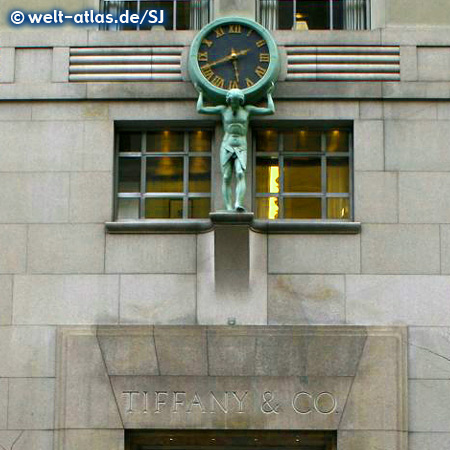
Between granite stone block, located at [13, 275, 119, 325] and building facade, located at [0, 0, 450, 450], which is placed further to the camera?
granite stone block, located at [13, 275, 119, 325]

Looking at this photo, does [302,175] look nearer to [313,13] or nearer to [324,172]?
[324,172]

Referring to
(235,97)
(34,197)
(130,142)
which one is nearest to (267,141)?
(235,97)

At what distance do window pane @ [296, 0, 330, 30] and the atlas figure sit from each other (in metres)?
2.30

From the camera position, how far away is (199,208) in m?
23.7

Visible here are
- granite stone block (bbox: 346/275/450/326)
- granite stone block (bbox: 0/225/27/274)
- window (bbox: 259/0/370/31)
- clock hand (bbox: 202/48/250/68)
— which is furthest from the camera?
window (bbox: 259/0/370/31)

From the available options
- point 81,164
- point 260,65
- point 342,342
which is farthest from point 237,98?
point 342,342

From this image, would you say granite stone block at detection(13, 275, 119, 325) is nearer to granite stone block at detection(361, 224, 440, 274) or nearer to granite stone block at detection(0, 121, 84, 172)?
granite stone block at detection(0, 121, 84, 172)

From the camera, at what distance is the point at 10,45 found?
78.3ft

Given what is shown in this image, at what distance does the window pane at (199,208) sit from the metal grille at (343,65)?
2689 mm

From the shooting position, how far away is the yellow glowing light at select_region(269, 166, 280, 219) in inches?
934

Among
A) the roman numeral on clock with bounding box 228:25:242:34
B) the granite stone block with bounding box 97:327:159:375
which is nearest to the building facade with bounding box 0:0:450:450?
the granite stone block with bounding box 97:327:159:375

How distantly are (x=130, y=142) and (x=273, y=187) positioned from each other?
2.76 meters

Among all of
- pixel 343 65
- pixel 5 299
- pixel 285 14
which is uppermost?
pixel 285 14

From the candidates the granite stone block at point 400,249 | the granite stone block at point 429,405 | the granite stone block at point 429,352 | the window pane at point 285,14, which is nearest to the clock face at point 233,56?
the window pane at point 285,14
